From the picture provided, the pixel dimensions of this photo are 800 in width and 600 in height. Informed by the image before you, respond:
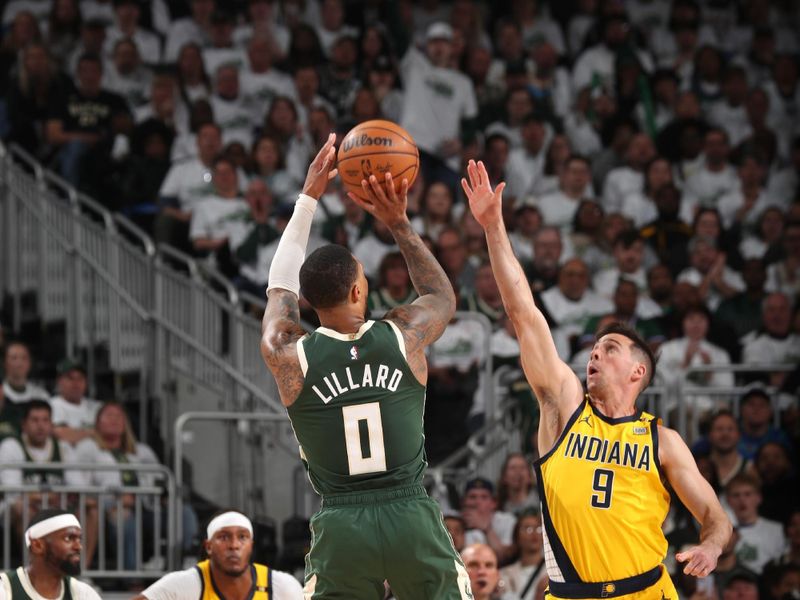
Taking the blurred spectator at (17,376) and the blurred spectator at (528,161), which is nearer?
the blurred spectator at (17,376)

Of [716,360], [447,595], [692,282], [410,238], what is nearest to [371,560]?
[447,595]

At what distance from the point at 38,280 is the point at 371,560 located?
893 cm

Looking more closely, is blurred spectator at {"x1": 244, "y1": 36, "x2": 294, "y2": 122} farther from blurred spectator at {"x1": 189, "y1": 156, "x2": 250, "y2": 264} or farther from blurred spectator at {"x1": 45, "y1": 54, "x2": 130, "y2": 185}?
blurred spectator at {"x1": 189, "y1": 156, "x2": 250, "y2": 264}

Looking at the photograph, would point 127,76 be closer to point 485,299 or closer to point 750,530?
point 485,299

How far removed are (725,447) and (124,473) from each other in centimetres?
506

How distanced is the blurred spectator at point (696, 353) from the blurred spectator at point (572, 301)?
744 millimetres

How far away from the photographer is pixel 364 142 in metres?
7.62

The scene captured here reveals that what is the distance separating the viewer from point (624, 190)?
16.8m

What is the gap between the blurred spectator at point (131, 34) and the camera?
17.2 meters

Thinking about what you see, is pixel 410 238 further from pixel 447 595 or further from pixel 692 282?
pixel 692 282

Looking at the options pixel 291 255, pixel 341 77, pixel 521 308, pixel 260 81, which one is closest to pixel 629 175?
pixel 341 77

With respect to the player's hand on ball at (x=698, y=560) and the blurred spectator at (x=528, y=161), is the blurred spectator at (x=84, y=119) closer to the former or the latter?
the blurred spectator at (x=528, y=161)

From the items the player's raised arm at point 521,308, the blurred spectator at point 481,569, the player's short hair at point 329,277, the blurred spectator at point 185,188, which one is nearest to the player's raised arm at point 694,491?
the player's raised arm at point 521,308

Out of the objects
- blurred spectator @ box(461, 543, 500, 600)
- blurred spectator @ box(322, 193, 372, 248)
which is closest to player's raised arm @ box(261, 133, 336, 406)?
blurred spectator @ box(461, 543, 500, 600)
